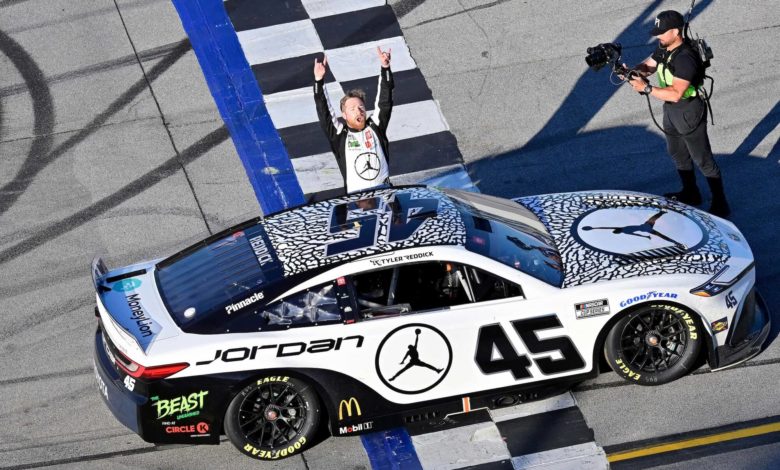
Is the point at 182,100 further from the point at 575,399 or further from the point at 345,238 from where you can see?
the point at 575,399

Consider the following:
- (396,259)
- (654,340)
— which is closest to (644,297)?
(654,340)

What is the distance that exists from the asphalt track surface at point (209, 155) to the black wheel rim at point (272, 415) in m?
0.23

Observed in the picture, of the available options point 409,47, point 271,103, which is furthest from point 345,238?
point 409,47

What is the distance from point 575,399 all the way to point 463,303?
126 centimetres

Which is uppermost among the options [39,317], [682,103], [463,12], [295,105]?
[463,12]

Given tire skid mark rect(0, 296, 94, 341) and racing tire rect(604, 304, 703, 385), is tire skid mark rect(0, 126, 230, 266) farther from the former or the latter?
racing tire rect(604, 304, 703, 385)

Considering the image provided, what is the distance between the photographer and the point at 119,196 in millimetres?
11219

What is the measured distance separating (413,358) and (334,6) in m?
6.73

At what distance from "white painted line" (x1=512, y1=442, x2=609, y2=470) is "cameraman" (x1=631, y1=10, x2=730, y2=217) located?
3440mm

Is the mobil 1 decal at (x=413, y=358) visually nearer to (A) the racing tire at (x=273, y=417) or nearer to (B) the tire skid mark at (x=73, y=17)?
(A) the racing tire at (x=273, y=417)

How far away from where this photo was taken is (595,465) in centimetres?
802

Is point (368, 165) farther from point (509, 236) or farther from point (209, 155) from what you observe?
point (209, 155)

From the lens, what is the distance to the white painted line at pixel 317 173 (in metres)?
11.3

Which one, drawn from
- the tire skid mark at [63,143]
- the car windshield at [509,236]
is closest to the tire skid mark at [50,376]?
the tire skid mark at [63,143]
